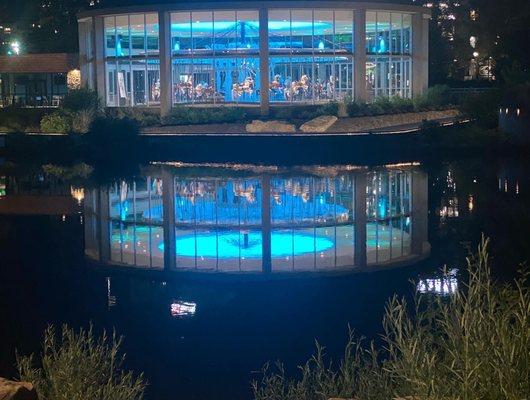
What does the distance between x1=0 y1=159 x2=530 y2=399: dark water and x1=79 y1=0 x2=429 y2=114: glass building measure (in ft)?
79.9

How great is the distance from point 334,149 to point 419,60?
54.3 ft

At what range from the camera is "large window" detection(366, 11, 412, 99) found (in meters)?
44.5

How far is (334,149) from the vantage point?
3288 cm

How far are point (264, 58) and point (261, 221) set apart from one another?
23.2m

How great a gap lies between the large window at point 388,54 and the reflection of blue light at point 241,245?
27796 mm

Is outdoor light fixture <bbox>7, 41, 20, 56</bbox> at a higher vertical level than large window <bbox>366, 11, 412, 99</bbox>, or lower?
higher

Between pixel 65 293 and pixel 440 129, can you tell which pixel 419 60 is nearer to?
pixel 440 129

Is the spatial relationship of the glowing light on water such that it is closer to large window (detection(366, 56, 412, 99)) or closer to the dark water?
the dark water

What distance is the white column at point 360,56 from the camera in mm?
42656

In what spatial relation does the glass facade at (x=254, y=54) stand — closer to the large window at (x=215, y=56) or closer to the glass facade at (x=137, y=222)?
the large window at (x=215, y=56)

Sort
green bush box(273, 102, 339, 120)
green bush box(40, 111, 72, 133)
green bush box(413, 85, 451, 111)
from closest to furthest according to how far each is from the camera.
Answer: green bush box(40, 111, 72, 133) < green bush box(273, 102, 339, 120) < green bush box(413, 85, 451, 111)

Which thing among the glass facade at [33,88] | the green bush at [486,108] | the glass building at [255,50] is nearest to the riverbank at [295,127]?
the green bush at [486,108]

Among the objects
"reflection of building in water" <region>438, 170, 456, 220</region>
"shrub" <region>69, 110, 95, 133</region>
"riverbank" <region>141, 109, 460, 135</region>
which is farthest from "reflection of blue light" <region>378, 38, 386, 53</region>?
"reflection of building in water" <region>438, 170, 456, 220</region>

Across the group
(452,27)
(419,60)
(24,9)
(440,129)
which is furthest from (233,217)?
(452,27)
